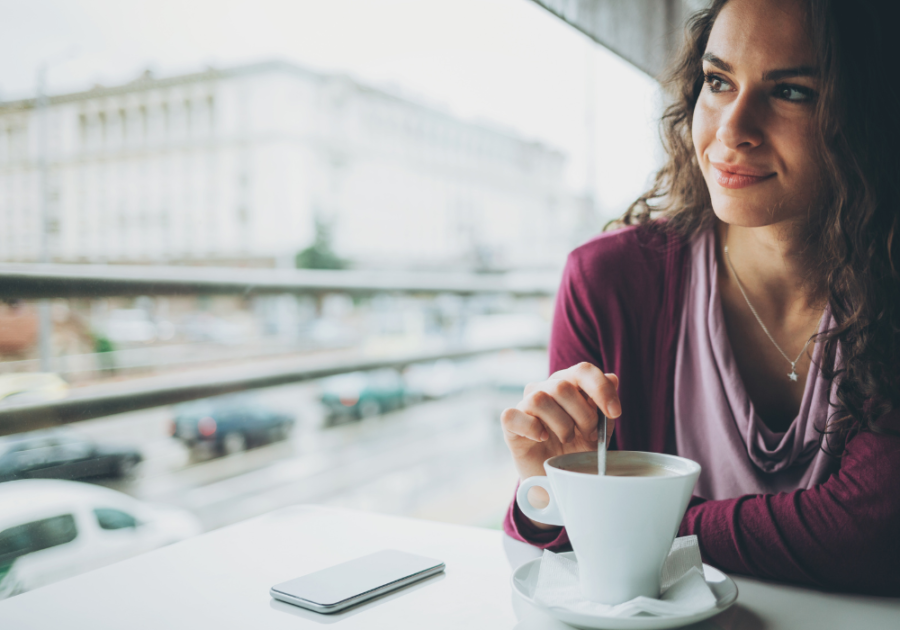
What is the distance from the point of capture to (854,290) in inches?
35.1

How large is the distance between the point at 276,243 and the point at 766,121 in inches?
245

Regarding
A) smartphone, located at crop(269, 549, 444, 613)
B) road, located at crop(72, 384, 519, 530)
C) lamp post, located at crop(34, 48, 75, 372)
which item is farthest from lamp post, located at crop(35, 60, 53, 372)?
road, located at crop(72, 384, 519, 530)

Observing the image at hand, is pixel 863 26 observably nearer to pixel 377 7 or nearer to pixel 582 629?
pixel 582 629

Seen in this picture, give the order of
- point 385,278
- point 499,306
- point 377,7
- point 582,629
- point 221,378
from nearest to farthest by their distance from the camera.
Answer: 1. point 582,629
2. point 221,378
3. point 385,278
4. point 499,306
5. point 377,7

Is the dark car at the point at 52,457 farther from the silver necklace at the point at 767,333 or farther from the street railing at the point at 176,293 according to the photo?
the silver necklace at the point at 767,333

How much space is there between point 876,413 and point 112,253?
5.96 feet

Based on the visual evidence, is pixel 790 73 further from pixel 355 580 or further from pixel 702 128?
pixel 355 580

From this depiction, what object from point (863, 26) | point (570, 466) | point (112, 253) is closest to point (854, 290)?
point (863, 26)

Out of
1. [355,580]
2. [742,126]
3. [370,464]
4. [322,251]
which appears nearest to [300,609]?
[355,580]

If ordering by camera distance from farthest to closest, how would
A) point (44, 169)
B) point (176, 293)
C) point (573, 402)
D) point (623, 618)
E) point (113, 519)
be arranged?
point (44, 169)
point (113, 519)
point (176, 293)
point (573, 402)
point (623, 618)

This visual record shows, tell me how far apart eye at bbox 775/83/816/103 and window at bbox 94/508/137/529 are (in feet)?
4.61

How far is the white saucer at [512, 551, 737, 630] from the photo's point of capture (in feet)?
1.38

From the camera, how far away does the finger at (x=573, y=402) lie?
0.64 meters

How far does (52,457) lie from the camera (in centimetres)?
100
